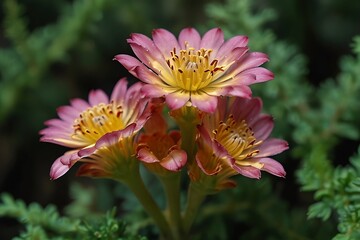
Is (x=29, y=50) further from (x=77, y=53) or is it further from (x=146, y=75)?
(x=146, y=75)

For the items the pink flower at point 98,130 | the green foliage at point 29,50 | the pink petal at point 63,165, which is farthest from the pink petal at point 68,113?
the green foliage at point 29,50

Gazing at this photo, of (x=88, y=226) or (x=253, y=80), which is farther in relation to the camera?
(x=88, y=226)

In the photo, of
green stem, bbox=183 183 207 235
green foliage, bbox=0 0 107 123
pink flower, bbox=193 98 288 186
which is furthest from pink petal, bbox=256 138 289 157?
green foliage, bbox=0 0 107 123

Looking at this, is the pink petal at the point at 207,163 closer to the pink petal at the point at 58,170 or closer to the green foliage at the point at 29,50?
the pink petal at the point at 58,170

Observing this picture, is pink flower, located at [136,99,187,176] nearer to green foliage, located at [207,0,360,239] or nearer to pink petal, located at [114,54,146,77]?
pink petal, located at [114,54,146,77]

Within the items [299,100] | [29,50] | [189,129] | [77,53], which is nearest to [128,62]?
[189,129]

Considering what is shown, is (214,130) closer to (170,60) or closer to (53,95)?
(170,60)

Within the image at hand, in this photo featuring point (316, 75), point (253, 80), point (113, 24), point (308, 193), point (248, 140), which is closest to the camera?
point (253, 80)

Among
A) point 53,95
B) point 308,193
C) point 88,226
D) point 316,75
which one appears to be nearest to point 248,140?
point 88,226
